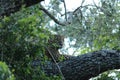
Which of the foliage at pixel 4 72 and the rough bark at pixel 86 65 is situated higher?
the foliage at pixel 4 72

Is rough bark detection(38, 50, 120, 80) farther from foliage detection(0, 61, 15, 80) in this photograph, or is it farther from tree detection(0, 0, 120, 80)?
foliage detection(0, 61, 15, 80)

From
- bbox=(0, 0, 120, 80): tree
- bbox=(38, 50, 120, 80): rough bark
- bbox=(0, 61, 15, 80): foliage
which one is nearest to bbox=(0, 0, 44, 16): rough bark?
bbox=(0, 0, 120, 80): tree

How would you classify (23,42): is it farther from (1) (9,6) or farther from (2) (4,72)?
(2) (4,72)

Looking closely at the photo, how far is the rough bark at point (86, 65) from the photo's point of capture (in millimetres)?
5395

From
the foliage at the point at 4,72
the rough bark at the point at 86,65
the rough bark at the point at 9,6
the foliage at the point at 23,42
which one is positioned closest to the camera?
the foliage at the point at 4,72

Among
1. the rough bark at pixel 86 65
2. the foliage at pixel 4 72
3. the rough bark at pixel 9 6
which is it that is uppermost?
the rough bark at pixel 9 6

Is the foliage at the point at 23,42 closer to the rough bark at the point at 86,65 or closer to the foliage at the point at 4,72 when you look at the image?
the rough bark at the point at 86,65

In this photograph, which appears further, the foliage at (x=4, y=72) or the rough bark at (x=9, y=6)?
the rough bark at (x=9, y=6)

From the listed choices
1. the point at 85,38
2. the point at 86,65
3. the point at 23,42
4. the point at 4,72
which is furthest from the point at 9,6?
the point at 85,38

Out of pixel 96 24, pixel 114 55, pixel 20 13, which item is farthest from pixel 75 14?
pixel 20 13

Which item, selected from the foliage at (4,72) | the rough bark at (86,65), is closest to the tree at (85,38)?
the rough bark at (86,65)

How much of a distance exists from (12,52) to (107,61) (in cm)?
162

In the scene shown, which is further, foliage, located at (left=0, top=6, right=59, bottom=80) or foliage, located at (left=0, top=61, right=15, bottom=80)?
foliage, located at (left=0, top=6, right=59, bottom=80)

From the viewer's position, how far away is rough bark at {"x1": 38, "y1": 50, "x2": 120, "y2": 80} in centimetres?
539
